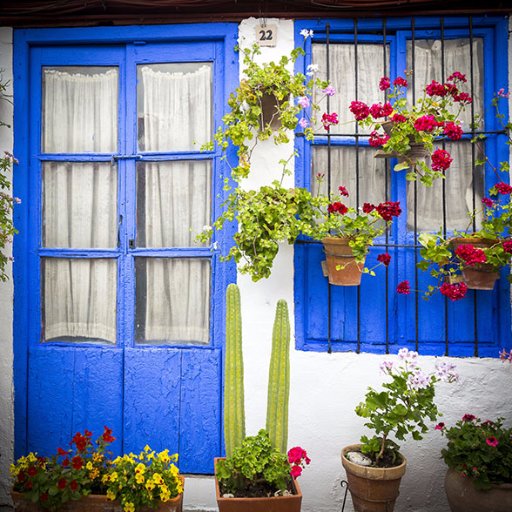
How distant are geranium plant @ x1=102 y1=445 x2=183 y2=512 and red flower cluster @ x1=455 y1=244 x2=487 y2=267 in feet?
7.10

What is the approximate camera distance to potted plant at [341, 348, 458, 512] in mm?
3111

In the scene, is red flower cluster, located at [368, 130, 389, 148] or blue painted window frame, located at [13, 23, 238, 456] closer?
red flower cluster, located at [368, 130, 389, 148]

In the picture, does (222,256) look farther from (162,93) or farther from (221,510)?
(221,510)

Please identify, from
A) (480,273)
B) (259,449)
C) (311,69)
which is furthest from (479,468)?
(311,69)

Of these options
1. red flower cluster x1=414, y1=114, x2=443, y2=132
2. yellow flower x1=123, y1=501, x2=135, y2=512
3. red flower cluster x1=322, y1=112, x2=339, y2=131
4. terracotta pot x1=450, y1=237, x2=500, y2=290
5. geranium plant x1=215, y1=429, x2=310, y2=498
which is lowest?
yellow flower x1=123, y1=501, x2=135, y2=512

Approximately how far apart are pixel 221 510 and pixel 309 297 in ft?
4.78

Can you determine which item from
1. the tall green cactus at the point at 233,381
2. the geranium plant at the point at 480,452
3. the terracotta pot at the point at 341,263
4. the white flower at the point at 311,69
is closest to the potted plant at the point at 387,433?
the geranium plant at the point at 480,452

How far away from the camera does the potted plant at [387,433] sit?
10.2 feet

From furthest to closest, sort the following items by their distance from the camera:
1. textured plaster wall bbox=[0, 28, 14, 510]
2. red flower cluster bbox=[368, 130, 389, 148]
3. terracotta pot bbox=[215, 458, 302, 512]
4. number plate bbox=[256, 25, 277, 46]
Result: textured plaster wall bbox=[0, 28, 14, 510] < number plate bbox=[256, 25, 277, 46] < red flower cluster bbox=[368, 130, 389, 148] < terracotta pot bbox=[215, 458, 302, 512]

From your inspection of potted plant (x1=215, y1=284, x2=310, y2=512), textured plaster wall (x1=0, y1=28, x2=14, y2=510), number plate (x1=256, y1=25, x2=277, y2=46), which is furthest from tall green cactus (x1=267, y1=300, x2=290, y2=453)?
textured plaster wall (x1=0, y1=28, x2=14, y2=510)

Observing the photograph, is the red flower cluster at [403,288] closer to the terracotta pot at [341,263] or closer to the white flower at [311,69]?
the terracotta pot at [341,263]

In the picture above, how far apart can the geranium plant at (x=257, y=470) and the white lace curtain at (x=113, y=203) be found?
3.22 ft

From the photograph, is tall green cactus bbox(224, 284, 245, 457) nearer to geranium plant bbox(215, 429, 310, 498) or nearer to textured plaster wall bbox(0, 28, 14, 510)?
geranium plant bbox(215, 429, 310, 498)

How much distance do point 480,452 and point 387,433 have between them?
539 mm
